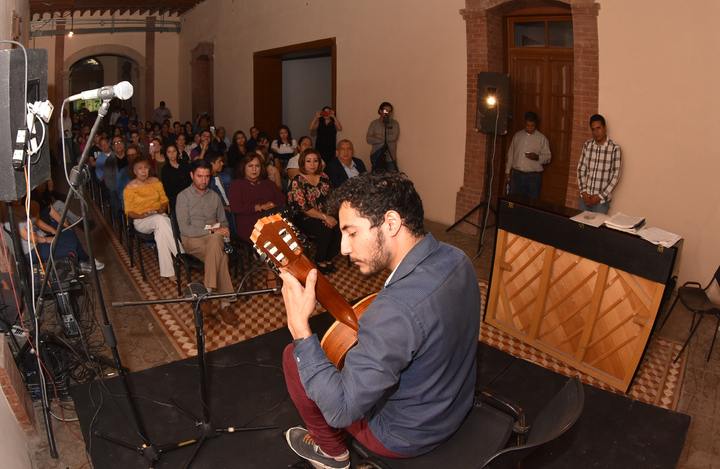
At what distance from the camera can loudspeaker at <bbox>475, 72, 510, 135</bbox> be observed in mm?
5574

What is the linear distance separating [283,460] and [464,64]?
17.1ft

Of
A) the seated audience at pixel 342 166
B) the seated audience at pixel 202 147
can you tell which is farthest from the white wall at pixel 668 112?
the seated audience at pixel 202 147

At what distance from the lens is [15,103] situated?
1.90 metres

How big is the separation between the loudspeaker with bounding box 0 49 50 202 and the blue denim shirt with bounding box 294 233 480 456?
1.31m

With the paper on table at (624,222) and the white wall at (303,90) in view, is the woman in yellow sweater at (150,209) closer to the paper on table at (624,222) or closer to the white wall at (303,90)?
the paper on table at (624,222)

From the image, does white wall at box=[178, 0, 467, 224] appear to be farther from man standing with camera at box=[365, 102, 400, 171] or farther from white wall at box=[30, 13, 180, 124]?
white wall at box=[30, 13, 180, 124]

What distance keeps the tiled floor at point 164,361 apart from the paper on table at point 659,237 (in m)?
1.07

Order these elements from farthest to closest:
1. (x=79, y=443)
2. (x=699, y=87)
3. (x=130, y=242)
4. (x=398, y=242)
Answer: (x=130, y=242), (x=699, y=87), (x=79, y=443), (x=398, y=242)

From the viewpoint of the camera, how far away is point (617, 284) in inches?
122

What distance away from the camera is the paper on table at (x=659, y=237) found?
282 centimetres

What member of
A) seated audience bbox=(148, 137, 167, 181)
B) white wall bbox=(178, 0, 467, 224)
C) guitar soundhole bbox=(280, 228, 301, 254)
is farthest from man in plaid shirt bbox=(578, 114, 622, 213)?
seated audience bbox=(148, 137, 167, 181)

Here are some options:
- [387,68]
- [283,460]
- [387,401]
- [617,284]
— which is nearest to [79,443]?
[283,460]

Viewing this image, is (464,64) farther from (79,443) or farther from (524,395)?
(79,443)

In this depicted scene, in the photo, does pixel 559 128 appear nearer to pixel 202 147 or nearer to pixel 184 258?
pixel 184 258
